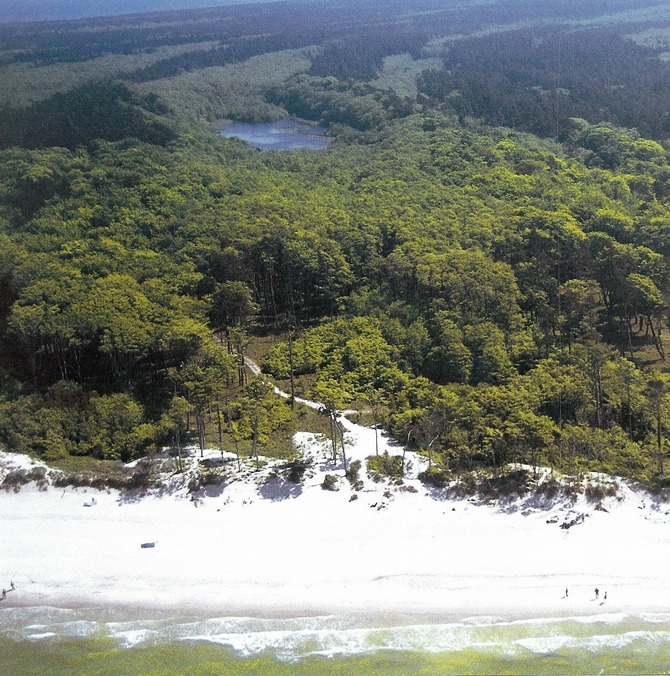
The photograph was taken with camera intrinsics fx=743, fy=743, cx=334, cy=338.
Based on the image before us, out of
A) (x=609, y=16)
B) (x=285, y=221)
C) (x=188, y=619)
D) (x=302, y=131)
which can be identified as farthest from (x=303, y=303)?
(x=609, y=16)

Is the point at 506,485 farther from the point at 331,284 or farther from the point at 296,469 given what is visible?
the point at 331,284

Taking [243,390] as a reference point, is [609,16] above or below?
above

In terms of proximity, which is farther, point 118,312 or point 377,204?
point 377,204

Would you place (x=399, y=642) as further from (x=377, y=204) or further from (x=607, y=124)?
(x=607, y=124)

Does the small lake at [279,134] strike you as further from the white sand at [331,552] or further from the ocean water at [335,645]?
the ocean water at [335,645]

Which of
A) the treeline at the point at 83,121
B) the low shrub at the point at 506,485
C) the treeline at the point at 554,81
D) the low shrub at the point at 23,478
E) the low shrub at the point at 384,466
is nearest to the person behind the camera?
the low shrub at the point at 506,485

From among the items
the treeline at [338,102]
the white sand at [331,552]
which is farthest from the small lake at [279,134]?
the white sand at [331,552]
